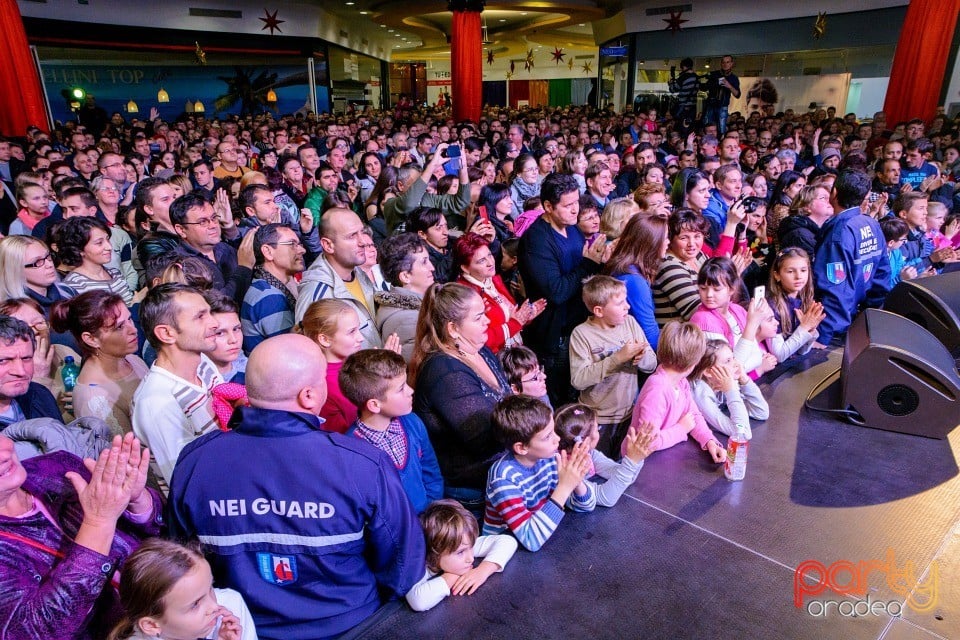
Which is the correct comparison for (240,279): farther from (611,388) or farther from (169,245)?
(611,388)

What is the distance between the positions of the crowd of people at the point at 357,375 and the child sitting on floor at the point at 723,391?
1cm

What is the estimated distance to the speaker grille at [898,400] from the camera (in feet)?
8.06

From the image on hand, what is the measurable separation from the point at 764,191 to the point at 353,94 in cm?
1993

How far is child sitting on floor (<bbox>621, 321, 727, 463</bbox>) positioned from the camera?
226cm

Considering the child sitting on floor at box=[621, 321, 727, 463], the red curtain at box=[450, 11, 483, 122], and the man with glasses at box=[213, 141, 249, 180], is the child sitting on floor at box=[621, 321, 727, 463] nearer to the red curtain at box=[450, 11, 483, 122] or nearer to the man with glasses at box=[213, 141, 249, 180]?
the man with glasses at box=[213, 141, 249, 180]

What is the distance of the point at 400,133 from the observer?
25.3 feet

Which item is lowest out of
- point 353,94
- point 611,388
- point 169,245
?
point 611,388

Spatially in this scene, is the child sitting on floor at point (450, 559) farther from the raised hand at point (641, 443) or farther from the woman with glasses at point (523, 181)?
the woman with glasses at point (523, 181)

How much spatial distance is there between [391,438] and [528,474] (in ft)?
1.56

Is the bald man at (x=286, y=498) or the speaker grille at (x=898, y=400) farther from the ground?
the bald man at (x=286, y=498)

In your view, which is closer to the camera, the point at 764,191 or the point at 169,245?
the point at 169,245

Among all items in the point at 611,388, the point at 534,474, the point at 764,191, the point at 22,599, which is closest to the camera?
the point at 22,599

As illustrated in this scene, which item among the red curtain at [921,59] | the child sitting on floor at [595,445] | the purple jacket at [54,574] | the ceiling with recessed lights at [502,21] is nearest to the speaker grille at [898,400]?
the child sitting on floor at [595,445]

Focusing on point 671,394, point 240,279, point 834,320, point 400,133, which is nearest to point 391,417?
point 671,394
